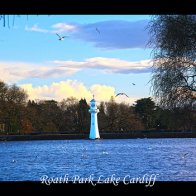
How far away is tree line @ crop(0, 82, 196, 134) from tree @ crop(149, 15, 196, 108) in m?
59.7

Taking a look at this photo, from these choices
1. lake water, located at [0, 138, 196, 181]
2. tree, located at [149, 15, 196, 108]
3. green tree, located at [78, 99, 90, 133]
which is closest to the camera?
tree, located at [149, 15, 196, 108]

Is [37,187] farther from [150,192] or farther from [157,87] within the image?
[157,87]

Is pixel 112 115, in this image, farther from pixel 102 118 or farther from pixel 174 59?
pixel 174 59

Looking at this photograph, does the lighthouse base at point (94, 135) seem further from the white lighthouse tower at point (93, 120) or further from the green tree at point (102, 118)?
the green tree at point (102, 118)

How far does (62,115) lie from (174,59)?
2863 inches

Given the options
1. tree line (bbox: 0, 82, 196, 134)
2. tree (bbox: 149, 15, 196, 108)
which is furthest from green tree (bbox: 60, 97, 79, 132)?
tree (bbox: 149, 15, 196, 108)

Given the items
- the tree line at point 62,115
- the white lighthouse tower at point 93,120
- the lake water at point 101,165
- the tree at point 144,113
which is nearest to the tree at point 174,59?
the lake water at point 101,165

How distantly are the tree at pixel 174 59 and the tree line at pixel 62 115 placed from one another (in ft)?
196

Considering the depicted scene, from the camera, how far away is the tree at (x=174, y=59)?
3777 millimetres

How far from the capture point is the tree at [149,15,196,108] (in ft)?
12.4

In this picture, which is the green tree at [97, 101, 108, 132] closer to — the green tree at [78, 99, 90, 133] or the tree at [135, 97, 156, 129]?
the green tree at [78, 99, 90, 133]

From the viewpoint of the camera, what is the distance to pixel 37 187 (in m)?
2.50

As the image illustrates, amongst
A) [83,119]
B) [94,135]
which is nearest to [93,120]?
[94,135]

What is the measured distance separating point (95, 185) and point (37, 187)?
29 cm
